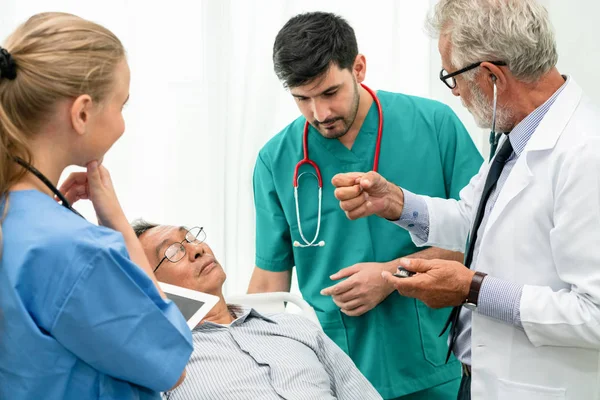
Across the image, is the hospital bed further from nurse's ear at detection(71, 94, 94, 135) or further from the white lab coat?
nurse's ear at detection(71, 94, 94, 135)

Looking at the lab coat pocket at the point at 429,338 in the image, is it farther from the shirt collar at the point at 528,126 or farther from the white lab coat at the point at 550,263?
the shirt collar at the point at 528,126

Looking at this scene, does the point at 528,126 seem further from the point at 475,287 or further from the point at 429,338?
the point at 429,338

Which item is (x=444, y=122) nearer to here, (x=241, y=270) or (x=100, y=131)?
(x=241, y=270)

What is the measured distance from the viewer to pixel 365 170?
2.14 m

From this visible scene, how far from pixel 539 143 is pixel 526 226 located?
181mm

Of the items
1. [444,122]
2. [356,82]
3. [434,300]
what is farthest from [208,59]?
[434,300]

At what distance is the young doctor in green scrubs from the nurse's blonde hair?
1.01 m

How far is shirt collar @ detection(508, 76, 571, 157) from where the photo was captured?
1588 millimetres

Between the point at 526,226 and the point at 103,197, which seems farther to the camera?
the point at 526,226

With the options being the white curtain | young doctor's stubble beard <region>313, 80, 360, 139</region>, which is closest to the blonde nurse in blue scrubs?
young doctor's stubble beard <region>313, 80, 360, 139</region>

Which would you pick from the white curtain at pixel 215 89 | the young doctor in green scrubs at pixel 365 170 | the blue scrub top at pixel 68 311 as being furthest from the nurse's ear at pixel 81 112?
the white curtain at pixel 215 89

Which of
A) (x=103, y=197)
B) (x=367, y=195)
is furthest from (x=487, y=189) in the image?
(x=103, y=197)

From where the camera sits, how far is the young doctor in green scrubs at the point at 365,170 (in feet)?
6.78

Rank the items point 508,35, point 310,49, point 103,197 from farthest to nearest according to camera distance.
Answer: point 310,49, point 508,35, point 103,197
